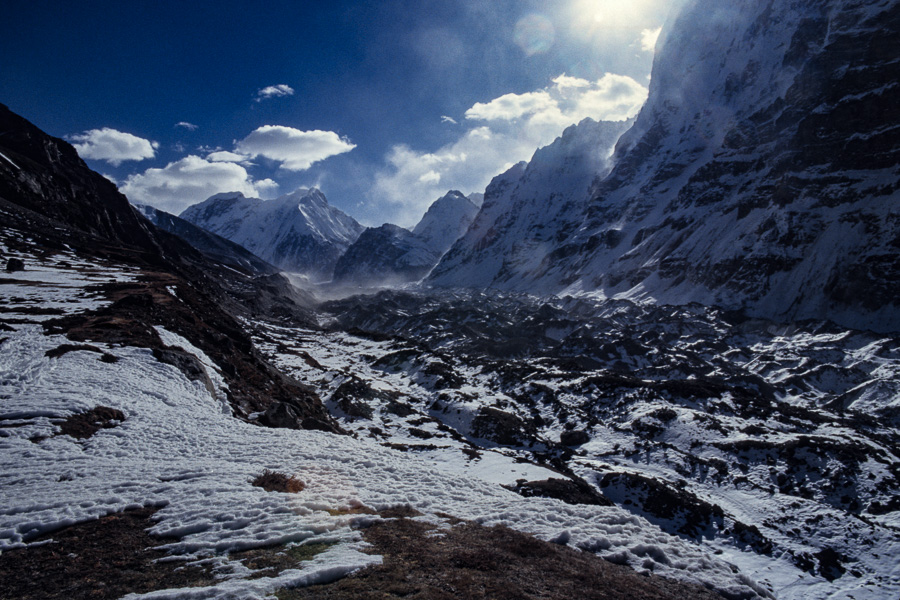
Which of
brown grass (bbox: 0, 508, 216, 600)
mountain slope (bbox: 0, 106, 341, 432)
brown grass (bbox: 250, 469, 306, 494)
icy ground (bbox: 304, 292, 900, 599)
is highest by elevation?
mountain slope (bbox: 0, 106, 341, 432)

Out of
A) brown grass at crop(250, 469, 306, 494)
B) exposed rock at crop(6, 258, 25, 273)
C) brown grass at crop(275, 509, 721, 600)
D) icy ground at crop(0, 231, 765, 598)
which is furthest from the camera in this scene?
exposed rock at crop(6, 258, 25, 273)

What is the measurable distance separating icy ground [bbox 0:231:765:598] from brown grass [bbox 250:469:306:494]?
38cm

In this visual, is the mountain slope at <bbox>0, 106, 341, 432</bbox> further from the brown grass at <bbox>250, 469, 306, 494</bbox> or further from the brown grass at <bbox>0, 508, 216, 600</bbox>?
the brown grass at <bbox>0, 508, 216, 600</bbox>

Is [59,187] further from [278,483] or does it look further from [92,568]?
[92,568]

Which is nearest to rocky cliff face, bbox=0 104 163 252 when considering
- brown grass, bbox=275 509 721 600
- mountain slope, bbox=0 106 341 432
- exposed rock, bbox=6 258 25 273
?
mountain slope, bbox=0 106 341 432

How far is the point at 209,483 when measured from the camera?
13.1 meters

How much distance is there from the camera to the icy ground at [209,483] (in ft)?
32.6

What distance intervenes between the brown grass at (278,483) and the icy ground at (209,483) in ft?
1.24

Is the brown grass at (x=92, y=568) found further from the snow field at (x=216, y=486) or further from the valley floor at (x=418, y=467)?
the snow field at (x=216, y=486)

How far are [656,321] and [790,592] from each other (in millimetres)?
120844

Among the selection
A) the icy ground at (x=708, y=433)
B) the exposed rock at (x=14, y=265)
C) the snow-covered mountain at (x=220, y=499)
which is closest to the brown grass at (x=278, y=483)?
the snow-covered mountain at (x=220, y=499)

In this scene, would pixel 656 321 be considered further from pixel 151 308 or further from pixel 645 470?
pixel 151 308

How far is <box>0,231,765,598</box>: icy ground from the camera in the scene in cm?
992

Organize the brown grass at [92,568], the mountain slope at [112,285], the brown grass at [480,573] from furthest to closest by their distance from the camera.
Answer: the mountain slope at [112,285] → the brown grass at [480,573] → the brown grass at [92,568]
